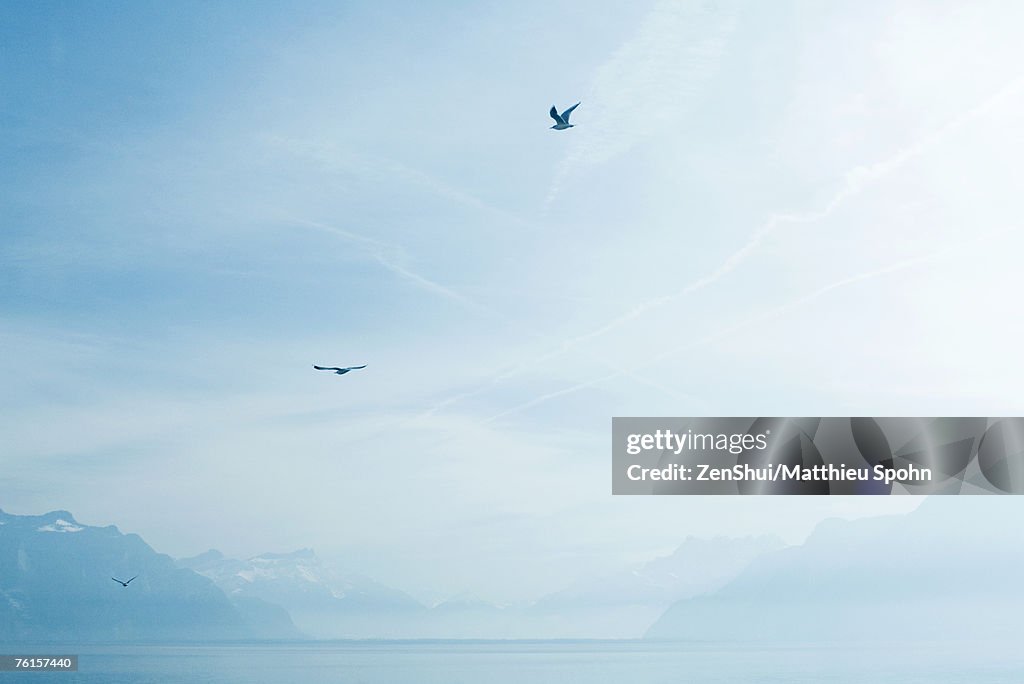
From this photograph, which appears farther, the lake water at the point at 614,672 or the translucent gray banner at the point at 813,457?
the lake water at the point at 614,672

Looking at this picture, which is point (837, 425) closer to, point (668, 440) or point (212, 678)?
point (668, 440)

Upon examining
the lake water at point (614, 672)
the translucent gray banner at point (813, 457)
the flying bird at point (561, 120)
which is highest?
the flying bird at point (561, 120)

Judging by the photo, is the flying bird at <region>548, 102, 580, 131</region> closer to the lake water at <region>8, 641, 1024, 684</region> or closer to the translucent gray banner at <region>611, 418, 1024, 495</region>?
the translucent gray banner at <region>611, 418, 1024, 495</region>

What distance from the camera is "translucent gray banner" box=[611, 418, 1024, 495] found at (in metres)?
30.9

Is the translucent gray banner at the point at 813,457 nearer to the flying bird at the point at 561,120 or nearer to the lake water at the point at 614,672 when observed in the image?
the flying bird at the point at 561,120

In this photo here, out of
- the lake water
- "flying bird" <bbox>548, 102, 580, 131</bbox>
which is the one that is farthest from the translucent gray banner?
the lake water

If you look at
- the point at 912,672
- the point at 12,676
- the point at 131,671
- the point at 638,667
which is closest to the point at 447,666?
the point at 638,667

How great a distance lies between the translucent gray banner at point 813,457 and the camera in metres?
30.9

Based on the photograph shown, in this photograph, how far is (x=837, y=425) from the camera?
32094 millimetres

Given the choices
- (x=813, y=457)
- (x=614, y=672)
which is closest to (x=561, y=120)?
(x=813, y=457)

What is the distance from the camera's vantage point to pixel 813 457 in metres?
31.3

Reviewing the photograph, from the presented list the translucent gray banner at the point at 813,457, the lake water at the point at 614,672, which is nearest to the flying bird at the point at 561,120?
the translucent gray banner at the point at 813,457

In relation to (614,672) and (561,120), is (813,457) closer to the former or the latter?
(561,120)

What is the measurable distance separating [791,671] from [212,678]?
182 feet
